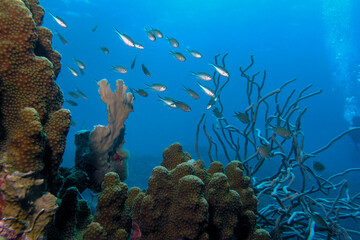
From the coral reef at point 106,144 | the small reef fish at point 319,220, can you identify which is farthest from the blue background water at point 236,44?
the small reef fish at point 319,220

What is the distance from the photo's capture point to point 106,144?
3836mm

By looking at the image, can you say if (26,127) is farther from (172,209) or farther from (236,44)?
(236,44)

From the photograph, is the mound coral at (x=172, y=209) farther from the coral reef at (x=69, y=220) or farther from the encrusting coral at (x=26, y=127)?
the encrusting coral at (x=26, y=127)

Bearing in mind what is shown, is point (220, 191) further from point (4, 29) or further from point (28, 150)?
point (4, 29)

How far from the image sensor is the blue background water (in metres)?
35.5

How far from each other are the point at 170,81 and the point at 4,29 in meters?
80.9

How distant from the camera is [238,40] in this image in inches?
A: 2013

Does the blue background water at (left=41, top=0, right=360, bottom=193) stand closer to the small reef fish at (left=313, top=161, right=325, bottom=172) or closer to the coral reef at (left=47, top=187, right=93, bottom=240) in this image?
the small reef fish at (left=313, top=161, right=325, bottom=172)

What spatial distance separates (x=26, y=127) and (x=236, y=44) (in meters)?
57.4

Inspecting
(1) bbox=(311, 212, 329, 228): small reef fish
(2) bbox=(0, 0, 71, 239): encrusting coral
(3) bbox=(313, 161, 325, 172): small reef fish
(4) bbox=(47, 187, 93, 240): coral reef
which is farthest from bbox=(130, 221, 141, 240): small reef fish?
(3) bbox=(313, 161, 325, 172): small reef fish

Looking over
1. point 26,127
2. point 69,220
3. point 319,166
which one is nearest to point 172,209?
point 69,220

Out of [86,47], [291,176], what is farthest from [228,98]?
[291,176]

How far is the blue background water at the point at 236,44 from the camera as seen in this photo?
35.5 metres

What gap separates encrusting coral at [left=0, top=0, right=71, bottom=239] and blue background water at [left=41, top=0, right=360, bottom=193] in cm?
1622
